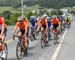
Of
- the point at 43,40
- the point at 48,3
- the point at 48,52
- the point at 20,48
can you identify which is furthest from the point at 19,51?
the point at 48,3

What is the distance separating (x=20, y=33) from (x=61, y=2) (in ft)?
383

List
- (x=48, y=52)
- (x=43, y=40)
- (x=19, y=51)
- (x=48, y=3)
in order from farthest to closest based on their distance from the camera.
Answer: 1. (x=48, y=3)
2. (x=43, y=40)
3. (x=48, y=52)
4. (x=19, y=51)

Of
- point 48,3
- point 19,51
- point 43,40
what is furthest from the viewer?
point 48,3

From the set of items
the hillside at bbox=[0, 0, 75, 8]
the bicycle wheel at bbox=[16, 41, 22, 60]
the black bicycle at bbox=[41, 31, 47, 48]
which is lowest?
the hillside at bbox=[0, 0, 75, 8]

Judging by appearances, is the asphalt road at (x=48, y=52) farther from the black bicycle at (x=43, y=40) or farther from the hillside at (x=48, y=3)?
the hillside at (x=48, y=3)

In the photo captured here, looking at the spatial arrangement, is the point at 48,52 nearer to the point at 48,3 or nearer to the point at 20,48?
the point at 20,48

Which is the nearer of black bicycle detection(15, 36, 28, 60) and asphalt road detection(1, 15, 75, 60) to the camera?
black bicycle detection(15, 36, 28, 60)

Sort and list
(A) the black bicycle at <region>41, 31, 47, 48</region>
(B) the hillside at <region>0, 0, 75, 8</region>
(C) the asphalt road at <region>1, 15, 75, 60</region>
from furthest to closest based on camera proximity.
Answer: (B) the hillside at <region>0, 0, 75, 8</region> < (A) the black bicycle at <region>41, 31, 47, 48</region> < (C) the asphalt road at <region>1, 15, 75, 60</region>

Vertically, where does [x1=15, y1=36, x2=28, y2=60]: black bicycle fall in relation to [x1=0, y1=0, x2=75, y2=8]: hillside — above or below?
above

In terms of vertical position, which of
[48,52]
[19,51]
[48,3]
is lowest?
[48,3]

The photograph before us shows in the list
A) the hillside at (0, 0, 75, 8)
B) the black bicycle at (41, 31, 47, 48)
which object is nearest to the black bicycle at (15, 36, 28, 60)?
Answer: the black bicycle at (41, 31, 47, 48)

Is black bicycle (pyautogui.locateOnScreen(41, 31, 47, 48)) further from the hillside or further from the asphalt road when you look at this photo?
the hillside

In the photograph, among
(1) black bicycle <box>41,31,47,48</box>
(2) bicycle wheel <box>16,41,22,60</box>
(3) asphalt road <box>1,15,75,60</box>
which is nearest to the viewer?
(2) bicycle wheel <box>16,41,22,60</box>

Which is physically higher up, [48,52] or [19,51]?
[19,51]
